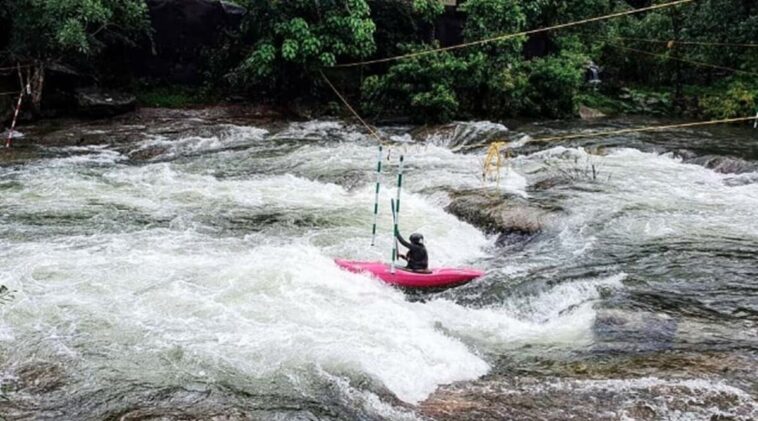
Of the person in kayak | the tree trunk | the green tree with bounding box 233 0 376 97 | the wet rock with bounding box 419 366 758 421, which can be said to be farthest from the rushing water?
the green tree with bounding box 233 0 376 97

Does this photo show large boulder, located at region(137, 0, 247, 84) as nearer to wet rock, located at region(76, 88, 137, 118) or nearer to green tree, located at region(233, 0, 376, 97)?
green tree, located at region(233, 0, 376, 97)

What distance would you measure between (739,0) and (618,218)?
33.9ft

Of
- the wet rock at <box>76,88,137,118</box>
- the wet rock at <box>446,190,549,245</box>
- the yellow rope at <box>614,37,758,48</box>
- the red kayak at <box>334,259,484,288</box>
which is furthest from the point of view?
the yellow rope at <box>614,37,758,48</box>

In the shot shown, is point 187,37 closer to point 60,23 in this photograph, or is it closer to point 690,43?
point 60,23

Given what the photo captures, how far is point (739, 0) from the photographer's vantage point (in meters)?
17.7

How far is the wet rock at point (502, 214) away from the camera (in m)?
9.95

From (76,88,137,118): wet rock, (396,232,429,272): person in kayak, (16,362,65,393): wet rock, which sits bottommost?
(16,362,65,393): wet rock

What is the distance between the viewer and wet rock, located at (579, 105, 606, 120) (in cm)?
1936

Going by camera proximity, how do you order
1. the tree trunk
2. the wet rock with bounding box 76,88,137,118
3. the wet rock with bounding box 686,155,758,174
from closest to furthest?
1. the wet rock with bounding box 686,155,758,174
2. the tree trunk
3. the wet rock with bounding box 76,88,137,118

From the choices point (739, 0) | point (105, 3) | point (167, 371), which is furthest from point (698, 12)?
point (167, 371)

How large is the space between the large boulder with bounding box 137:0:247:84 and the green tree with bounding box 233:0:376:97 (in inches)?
85.6

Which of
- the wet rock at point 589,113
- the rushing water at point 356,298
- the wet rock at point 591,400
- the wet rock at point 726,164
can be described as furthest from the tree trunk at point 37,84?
the wet rock at point 726,164

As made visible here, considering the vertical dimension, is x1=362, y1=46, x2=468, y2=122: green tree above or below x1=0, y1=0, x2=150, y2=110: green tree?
below

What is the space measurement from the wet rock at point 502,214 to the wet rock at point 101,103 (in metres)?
9.97
